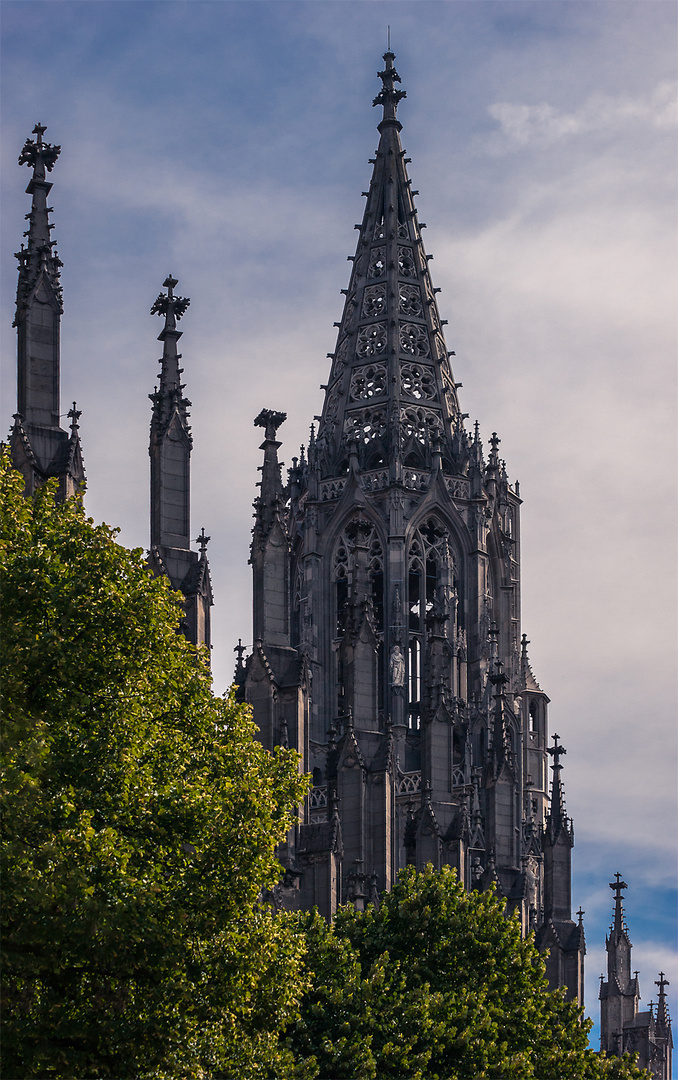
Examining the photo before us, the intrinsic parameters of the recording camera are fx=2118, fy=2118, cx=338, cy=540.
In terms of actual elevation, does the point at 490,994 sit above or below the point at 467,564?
below

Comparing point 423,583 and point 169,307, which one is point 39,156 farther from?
point 423,583

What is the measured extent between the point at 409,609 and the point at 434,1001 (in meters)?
37.9

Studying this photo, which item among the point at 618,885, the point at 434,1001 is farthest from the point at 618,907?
the point at 434,1001

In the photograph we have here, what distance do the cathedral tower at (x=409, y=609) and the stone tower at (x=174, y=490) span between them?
6025mm

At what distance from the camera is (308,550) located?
78.6 meters

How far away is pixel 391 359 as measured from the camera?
8188cm

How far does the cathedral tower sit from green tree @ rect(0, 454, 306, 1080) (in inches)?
798

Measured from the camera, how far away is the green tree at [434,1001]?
3794 cm

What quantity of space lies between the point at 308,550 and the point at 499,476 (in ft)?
31.2

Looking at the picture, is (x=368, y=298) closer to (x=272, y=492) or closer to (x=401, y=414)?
(x=401, y=414)

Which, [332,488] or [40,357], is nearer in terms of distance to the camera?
[40,357]

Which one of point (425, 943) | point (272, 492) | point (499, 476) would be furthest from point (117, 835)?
point (499, 476)

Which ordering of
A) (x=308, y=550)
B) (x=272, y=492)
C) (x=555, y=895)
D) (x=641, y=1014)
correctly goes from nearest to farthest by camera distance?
1. (x=272, y=492)
2. (x=555, y=895)
3. (x=308, y=550)
4. (x=641, y=1014)

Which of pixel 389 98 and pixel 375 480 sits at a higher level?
pixel 389 98
